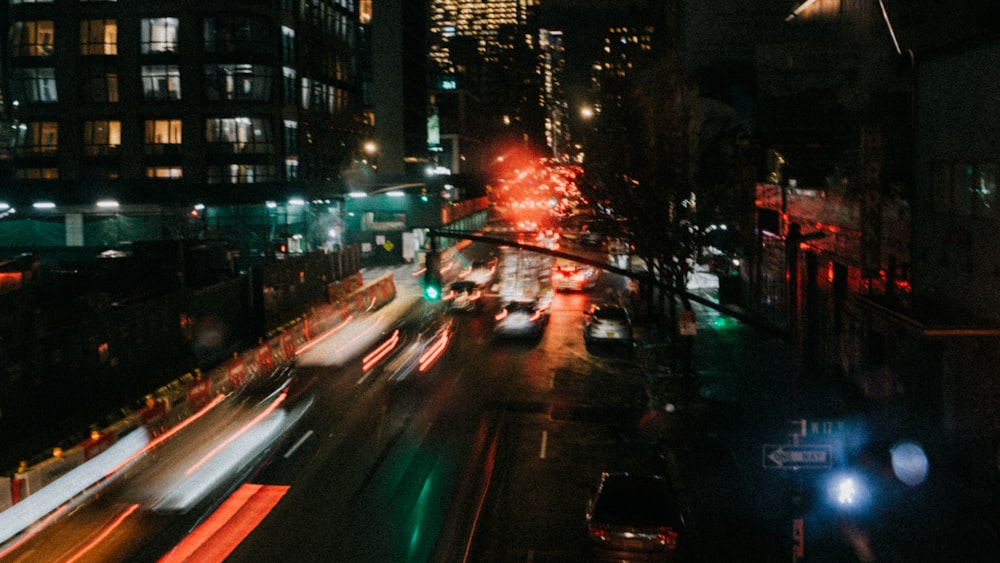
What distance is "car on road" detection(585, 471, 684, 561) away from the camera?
14.3 metres

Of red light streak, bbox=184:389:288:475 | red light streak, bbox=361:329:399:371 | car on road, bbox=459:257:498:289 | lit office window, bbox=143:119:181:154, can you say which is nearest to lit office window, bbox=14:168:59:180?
lit office window, bbox=143:119:181:154

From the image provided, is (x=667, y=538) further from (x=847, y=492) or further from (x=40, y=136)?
(x=40, y=136)

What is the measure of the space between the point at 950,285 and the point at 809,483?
5408 mm

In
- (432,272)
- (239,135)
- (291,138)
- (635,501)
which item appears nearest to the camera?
(635,501)

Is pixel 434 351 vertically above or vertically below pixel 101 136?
below

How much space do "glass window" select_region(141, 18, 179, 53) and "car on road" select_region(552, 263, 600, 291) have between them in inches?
1270

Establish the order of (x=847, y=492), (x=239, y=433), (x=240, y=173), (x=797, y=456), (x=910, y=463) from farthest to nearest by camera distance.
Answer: (x=240, y=173) → (x=239, y=433) → (x=910, y=463) → (x=847, y=492) → (x=797, y=456)

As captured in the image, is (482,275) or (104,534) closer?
(104,534)

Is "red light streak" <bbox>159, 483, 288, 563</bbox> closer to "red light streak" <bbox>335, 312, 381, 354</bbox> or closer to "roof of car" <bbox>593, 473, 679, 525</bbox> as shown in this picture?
"roof of car" <bbox>593, 473, 679, 525</bbox>

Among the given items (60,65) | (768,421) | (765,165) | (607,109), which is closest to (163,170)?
(60,65)

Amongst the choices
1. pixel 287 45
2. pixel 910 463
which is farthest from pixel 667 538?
pixel 287 45

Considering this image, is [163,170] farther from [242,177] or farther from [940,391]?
[940,391]

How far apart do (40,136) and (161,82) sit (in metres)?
9.99

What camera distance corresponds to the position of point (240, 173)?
62531 mm
